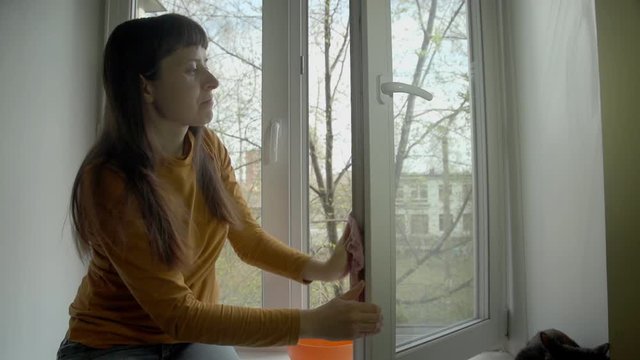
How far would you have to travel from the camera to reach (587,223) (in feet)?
2.53

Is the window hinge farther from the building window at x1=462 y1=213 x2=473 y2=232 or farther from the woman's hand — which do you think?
the woman's hand

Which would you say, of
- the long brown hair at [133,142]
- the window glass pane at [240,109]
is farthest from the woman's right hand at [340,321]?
the window glass pane at [240,109]

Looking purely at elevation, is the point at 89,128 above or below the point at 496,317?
above

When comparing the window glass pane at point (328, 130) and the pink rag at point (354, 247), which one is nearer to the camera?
the pink rag at point (354, 247)

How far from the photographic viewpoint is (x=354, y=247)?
0.71m

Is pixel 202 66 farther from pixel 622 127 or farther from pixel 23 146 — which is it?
pixel 622 127

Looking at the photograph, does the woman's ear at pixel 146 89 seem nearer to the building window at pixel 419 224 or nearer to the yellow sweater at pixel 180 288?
the yellow sweater at pixel 180 288

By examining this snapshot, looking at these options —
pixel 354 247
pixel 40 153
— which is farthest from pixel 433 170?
pixel 40 153

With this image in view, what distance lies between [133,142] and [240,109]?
48 cm

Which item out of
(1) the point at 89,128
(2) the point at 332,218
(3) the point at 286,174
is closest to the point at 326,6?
(3) the point at 286,174

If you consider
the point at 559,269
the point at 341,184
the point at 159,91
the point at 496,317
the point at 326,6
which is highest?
the point at 326,6

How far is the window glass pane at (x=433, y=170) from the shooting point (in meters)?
0.79

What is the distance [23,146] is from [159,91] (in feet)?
1.50

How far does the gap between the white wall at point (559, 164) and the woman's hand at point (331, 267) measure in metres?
0.46
